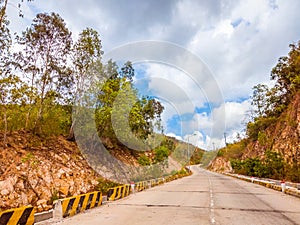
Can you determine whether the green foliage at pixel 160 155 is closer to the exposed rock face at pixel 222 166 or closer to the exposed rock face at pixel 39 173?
the exposed rock face at pixel 39 173

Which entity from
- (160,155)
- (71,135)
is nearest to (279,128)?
(160,155)

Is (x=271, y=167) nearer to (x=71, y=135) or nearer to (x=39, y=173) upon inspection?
(x=71, y=135)

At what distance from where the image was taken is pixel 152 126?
40.8 metres

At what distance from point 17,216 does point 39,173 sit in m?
11.5

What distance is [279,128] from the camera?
36.2 m

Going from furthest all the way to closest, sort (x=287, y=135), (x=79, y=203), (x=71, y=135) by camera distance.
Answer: (x=287, y=135)
(x=71, y=135)
(x=79, y=203)

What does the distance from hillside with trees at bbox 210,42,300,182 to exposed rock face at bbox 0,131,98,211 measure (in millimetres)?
18191

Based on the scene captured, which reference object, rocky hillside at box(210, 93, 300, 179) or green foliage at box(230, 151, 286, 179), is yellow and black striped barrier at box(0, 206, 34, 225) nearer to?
rocky hillside at box(210, 93, 300, 179)

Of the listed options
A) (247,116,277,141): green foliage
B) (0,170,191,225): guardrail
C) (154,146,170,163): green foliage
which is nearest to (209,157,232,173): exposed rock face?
(247,116,277,141): green foliage

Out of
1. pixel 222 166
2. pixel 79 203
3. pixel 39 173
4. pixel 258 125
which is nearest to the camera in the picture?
pixel 79 203

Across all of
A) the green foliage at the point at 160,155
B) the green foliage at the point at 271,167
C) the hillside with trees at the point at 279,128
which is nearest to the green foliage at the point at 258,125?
the hillside with trees at the point at 279,128

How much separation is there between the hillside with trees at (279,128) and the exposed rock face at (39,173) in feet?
59.7

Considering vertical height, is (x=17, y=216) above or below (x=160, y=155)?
below

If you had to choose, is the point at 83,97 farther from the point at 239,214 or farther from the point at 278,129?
Result: the point at 278,129
